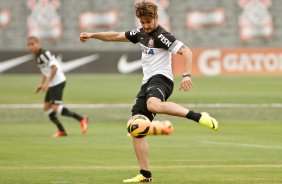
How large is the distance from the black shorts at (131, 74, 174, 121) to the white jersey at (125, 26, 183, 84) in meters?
0.10

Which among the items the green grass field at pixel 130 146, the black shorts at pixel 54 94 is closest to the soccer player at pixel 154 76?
the green grass field at pixel 130 146

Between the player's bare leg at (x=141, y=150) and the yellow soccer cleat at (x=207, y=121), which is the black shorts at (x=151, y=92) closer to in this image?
the player's bare leg at (x=141, y=150)

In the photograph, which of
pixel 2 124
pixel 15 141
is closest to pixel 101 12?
pixel 2 124

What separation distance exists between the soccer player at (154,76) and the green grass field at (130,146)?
52 cm

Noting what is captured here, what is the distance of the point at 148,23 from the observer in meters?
12.1

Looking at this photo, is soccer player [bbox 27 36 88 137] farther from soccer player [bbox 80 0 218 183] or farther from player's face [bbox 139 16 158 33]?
player's face [bbox 139 16 158 33]

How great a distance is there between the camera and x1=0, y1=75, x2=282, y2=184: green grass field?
12805 millimetres

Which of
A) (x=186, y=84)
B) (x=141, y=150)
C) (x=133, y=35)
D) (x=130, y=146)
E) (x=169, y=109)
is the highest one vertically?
(x=133, y=35)

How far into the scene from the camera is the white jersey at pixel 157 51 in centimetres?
1222

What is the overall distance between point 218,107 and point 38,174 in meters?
17.7

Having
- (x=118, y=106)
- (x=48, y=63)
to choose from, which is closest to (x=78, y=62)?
(x=118, y=106)

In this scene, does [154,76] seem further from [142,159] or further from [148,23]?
[142,159]

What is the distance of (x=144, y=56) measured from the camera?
492 inches

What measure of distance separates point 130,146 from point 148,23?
6224mm
